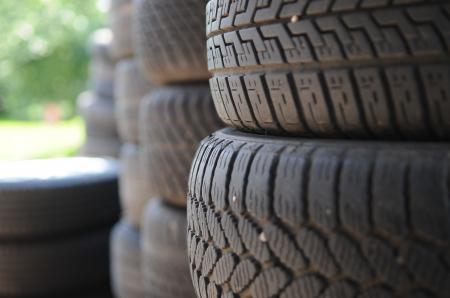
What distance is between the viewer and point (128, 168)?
7.82 ft

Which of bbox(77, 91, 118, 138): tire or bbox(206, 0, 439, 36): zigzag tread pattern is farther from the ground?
bbox(206, 0, 439, 36): zigzag tread pattern

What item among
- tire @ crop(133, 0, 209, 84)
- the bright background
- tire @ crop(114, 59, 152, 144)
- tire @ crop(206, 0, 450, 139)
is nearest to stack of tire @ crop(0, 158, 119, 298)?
tire @ crop(114, 59, 152, 144)

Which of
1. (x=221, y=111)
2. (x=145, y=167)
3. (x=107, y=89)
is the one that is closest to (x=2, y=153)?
(x=107, y=89)

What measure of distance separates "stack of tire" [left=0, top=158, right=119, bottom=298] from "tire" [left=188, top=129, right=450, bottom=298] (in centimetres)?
167

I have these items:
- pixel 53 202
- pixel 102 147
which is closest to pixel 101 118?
pixel 102 147

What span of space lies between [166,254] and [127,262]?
0.58m

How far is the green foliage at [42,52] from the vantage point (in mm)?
13977

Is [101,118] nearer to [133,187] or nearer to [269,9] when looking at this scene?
[133,187]

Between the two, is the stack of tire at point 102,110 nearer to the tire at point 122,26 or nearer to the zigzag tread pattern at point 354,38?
the tire at point 122,26

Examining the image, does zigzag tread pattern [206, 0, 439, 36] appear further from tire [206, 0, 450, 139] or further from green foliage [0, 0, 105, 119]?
green foliage [0, 0, 105, 119]

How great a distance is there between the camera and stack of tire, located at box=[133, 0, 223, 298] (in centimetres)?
164

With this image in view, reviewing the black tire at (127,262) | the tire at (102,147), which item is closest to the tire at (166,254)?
the black tire at (127,262)

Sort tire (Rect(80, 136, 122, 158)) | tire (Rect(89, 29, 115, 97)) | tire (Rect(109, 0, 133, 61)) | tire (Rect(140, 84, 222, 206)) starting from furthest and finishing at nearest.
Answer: tire (Rect(89, 29, 115, 97)), tire (Rect(80, 136, 122, 158)), tire (Rect(109, 0, 133, 61)), tire (Rect(140, 84, 222, 206))

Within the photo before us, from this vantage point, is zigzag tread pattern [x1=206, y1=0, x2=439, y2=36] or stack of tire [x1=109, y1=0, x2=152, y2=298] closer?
zigzag tread pattern [x1=206, y1=0, x2=439, y2=36]
